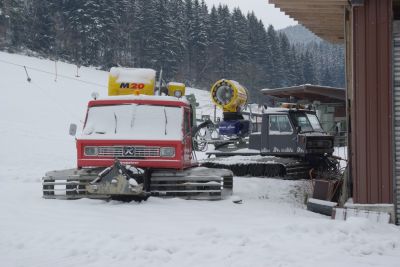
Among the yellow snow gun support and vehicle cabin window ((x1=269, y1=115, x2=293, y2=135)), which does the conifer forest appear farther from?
vehicle cabin window ((x1=269, y1=115, x2=293, y2=135))

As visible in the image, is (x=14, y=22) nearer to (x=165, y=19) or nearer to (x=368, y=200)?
(x=165, y=19)

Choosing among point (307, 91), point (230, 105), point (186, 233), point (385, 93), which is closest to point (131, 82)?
point (186, 233)

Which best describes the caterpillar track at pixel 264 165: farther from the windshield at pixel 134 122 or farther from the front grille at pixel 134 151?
A: the front grille at pixel 134 151

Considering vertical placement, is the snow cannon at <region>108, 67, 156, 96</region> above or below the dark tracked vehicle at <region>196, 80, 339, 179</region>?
above

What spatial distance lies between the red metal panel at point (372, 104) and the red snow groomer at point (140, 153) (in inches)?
118

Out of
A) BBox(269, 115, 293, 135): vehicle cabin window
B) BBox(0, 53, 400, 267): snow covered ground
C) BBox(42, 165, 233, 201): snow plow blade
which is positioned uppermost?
BBox(269, 115, 293, 135): vehicle cabin window

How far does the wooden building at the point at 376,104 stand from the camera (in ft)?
26.5

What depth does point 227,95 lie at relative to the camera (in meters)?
17.5

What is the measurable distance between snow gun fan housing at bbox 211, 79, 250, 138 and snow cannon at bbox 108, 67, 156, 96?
223 inches

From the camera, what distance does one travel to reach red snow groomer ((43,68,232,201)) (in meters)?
10.1

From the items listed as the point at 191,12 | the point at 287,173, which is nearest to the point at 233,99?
the point at 287,173

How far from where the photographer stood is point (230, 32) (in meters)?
85.3

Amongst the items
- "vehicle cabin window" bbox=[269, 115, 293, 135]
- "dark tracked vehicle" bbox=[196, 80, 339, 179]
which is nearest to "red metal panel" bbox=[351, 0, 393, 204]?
"dark tracked vehicle" bbox=[196, 80, 339, 179]

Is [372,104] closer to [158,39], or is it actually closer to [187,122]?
[187,122]
